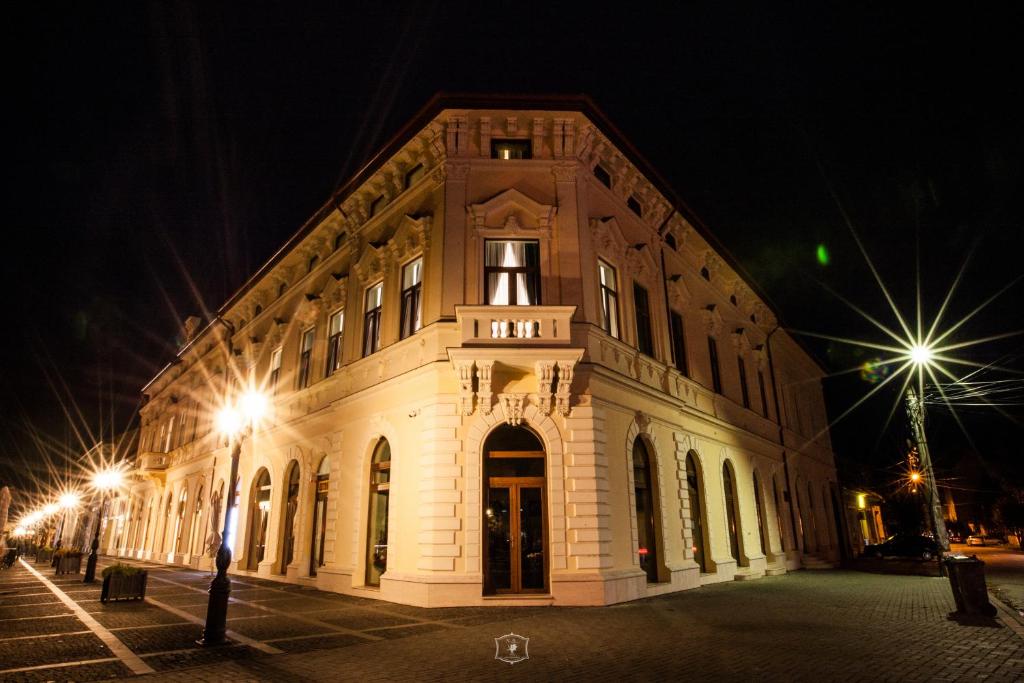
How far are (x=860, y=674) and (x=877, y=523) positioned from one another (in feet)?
198

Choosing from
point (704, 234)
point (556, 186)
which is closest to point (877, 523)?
point (704, 234)

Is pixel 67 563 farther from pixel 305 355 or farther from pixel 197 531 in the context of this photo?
pixel 305 355

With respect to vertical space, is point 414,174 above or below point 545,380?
above

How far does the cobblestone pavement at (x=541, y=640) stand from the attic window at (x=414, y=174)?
40.3 ft

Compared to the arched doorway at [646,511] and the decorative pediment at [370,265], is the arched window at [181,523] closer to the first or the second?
the decorative pediment at [370,265]

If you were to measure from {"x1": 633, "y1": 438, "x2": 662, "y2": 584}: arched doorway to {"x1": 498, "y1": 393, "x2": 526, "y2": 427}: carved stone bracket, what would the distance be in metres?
4.20

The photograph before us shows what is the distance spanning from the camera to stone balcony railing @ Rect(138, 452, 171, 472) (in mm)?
34812

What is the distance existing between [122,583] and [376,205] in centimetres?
1343

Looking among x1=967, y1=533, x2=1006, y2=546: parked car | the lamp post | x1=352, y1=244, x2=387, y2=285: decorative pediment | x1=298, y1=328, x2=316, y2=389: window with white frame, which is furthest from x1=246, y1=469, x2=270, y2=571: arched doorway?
x1=967, y1=533, x2=1006, y2=546: parked car

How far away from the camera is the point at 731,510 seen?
21.0 meters

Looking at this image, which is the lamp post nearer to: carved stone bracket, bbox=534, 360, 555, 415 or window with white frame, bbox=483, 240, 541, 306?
carved stone bracket, bbox=534, 360, 555, 415

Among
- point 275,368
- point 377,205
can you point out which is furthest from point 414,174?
point 275,368

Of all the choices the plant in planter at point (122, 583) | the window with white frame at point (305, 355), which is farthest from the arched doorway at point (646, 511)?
the plant in planter at point (122, 583)

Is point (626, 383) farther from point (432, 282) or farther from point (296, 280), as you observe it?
point (296, 280)
